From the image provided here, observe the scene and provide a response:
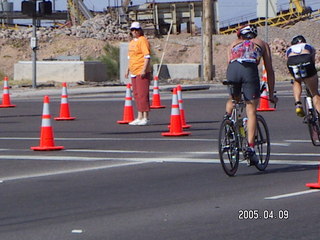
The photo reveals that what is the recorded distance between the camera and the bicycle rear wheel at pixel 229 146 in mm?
11094

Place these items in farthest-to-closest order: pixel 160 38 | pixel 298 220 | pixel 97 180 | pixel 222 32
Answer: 1. pixel 222 32
2. pixel 160 38
3. pixel 97 180
4. pixel 298 220

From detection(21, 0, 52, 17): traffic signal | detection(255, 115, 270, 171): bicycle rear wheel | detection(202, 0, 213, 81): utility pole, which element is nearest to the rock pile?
detection(202, 0, 213, 81): utility pole

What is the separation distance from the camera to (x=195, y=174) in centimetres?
1157

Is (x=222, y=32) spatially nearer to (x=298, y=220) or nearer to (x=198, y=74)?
(x=198, y=74)

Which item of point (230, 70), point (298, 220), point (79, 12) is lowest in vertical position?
point (298, 220)

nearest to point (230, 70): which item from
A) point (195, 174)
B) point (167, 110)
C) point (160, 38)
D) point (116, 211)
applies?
point (195, 174)

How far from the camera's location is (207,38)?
4269 cm

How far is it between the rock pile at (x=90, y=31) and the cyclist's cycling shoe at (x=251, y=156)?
58087mm

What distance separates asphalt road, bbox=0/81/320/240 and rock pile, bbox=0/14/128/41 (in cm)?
5353

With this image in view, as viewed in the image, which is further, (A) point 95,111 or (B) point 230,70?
(A) point 95,111

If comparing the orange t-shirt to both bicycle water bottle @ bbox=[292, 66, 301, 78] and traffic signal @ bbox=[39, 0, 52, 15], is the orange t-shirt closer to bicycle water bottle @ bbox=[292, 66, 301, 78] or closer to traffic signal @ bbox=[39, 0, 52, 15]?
bicycle water bottle @ bbox=[292, 66, 301, 78]

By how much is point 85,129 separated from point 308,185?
913 cm

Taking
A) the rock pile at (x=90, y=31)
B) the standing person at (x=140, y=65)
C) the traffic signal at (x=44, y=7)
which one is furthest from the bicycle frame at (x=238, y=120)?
the rock pile at (x=90, y=31)

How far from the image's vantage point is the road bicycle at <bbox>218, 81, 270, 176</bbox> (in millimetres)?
11117
